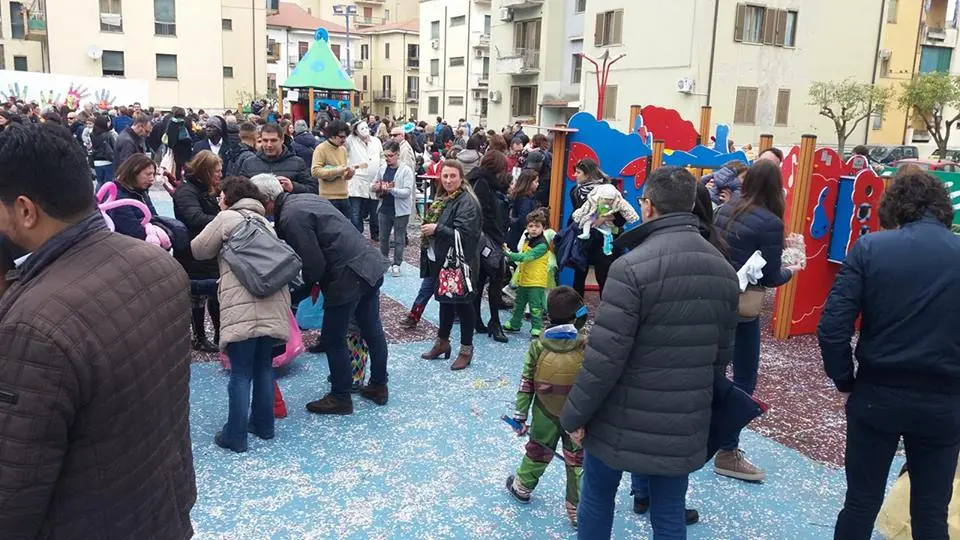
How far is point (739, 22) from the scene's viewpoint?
27.8 meters

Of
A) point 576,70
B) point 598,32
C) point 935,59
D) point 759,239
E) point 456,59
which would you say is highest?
A: point 456,59

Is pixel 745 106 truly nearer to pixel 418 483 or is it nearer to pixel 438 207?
pixel 438 207

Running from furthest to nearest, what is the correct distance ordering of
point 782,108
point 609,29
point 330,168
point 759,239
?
point 609,29 < point 782,108 < point 330,168 < point 759,239

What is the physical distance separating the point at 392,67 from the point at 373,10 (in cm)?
1265

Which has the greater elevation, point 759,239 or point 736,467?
point 759,239

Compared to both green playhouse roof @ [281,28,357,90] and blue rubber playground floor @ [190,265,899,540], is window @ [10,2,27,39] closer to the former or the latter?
green playhouse roof @ [281,28,357,90]

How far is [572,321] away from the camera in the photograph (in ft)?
11.7

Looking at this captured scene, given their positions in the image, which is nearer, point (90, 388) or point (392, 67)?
point (90, 388)

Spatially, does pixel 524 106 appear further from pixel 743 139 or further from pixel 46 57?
pixel 46 57

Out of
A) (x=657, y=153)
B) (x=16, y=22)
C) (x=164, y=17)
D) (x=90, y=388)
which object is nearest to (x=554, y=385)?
(x=90, y=388)

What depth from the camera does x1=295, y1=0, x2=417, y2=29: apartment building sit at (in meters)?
68.4

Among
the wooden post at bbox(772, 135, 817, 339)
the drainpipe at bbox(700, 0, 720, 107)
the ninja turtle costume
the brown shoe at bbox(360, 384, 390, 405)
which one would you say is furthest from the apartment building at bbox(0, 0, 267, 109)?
the ninja turtle costume

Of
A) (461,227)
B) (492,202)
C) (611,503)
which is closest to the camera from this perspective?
(611,503)

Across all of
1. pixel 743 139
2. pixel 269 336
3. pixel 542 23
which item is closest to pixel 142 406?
pixel 269 336
